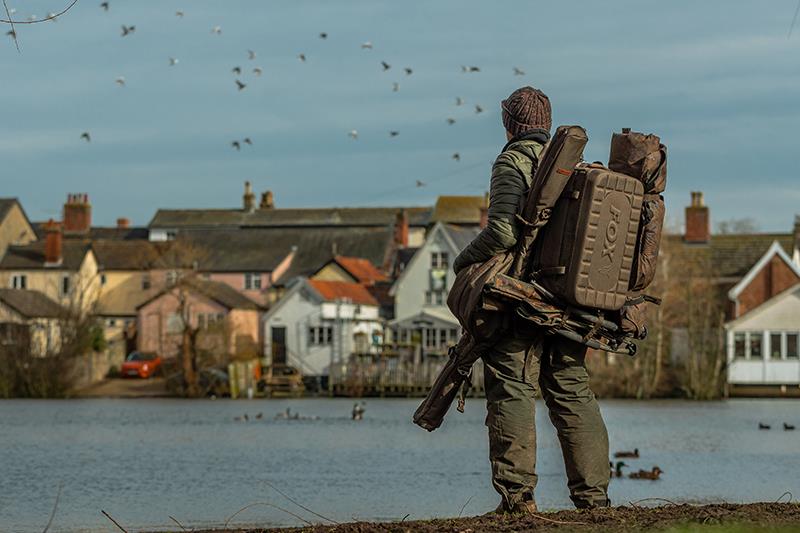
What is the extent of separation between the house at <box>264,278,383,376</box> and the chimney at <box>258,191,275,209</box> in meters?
58.2

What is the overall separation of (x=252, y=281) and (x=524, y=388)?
91.0m

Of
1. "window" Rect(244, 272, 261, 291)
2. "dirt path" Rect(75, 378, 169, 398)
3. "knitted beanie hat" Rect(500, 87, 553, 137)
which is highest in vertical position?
"window" Rect(244, 272, 261, 291)

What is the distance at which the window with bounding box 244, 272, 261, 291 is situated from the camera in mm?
100938

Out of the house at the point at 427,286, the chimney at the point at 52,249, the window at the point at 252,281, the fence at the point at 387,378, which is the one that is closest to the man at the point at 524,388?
the fence at the point at 387,378

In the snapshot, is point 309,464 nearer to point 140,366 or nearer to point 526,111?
point 526,111

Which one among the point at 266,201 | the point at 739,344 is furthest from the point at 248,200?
the point at 739,344

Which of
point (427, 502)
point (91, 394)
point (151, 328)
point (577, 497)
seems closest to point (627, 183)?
point (577, 497)

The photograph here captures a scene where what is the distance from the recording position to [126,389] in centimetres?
7581

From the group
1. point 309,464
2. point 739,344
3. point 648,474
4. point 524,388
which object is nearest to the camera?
point 524,388

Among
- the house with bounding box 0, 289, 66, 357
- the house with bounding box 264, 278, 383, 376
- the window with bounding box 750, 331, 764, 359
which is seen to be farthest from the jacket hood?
the house with bounding box 264, 278, 383, 376

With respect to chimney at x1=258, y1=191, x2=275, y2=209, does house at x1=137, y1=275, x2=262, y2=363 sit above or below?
below

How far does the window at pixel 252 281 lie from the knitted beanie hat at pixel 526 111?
90006 millimetres

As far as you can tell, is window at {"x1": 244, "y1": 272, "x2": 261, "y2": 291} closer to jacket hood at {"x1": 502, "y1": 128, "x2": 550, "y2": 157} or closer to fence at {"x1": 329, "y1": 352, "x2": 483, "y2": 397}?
fence at {"x1": 329, "y1": 352, "x2": 483, "y2": 397}

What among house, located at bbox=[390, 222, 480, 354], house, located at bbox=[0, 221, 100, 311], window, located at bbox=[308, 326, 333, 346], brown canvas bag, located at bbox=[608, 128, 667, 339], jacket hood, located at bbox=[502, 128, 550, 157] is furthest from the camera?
house, located at bbox=[0, 221, 100, 311]
